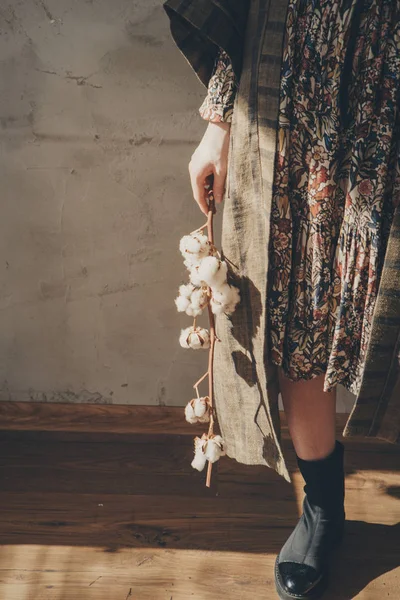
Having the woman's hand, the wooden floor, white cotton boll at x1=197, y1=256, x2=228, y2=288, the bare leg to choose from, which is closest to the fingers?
the woman's hand

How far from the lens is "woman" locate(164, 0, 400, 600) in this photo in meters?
0.83

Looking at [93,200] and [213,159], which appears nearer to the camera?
[213,159]

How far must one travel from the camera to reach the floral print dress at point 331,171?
82 centimetres

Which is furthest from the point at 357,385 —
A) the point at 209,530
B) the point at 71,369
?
the point at 71,369

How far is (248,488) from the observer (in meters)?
1.40

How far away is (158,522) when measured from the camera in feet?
4.25

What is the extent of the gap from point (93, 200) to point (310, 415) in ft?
2.35

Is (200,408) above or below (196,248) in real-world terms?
below

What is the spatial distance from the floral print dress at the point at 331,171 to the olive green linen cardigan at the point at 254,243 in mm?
20

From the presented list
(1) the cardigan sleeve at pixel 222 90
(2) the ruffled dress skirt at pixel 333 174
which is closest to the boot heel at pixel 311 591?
(2) the ruffled dress skirt at pixel 333 174

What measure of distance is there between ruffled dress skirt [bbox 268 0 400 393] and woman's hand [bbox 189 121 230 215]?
0.37 feet

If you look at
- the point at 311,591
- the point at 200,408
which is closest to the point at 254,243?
the point at 200,408

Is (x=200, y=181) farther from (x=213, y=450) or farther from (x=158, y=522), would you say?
(x=158, y=522)

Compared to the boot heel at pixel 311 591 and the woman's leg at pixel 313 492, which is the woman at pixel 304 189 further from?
the boot heel at pixel 311 591
